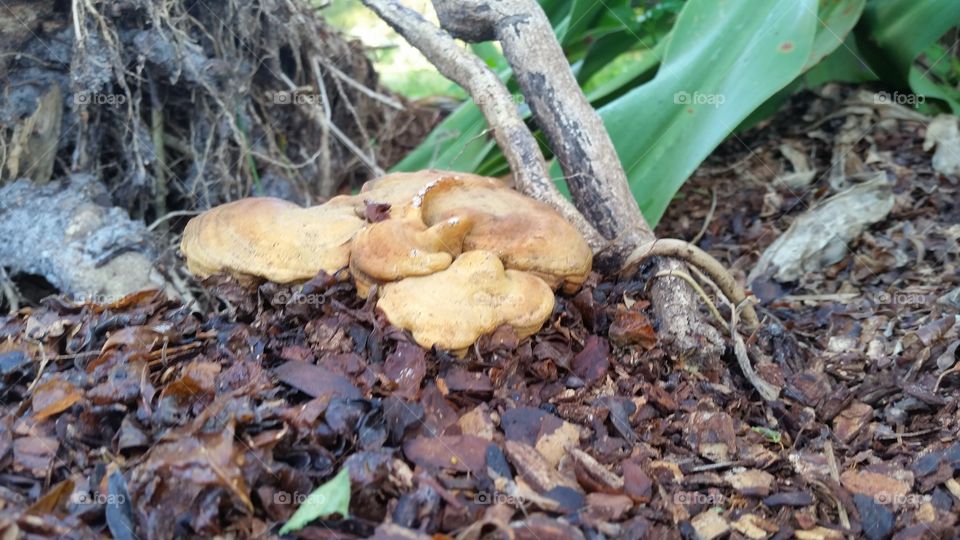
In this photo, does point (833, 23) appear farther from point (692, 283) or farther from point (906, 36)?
point (692, 283)

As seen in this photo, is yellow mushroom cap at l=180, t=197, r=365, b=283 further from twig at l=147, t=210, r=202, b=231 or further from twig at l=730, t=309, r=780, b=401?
twig at l=730, t=309, r=780, b=401

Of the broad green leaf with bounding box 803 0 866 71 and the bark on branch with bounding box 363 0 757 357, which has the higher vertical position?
the broad green leaf with bounding box 803 0 866 71

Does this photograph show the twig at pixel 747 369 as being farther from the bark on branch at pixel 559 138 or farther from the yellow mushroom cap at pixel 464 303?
the yellow mushroom cap at pixel 464 303

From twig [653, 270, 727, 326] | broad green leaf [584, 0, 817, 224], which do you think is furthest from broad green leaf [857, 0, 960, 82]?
twig [653, 270, 727, 326]

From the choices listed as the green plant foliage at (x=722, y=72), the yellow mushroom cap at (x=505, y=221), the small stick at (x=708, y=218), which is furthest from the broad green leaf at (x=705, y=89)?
the yellow mushroom cap at (x=505, y=221)

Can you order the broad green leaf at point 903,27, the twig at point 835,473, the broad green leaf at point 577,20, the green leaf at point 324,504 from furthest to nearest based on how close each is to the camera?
the broad green leaf at point 577,20, the broad green leaf at point 903,27, the twig at point 835,473, the green leaf at point 324,504
